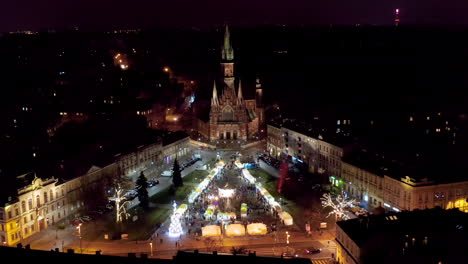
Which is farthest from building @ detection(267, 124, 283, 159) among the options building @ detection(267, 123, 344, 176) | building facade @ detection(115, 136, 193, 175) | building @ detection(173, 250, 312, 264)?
building @ detection(173, 250, 312, 264)

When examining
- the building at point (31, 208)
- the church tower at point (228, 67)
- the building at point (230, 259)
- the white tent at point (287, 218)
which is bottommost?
the white tent at point (287, 218)

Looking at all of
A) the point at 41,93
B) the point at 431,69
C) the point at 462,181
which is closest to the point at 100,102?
the point at 41,93

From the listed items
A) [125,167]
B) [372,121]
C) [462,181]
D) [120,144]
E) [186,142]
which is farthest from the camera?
[372,121]

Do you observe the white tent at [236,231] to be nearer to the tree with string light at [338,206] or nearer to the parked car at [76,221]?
the tree with string light at [338,206]

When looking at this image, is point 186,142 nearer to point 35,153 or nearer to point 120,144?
point 120,144

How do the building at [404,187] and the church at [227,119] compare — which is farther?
the church at [227,119]

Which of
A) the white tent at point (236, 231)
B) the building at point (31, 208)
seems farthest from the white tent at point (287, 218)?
the building at point (31, 208)

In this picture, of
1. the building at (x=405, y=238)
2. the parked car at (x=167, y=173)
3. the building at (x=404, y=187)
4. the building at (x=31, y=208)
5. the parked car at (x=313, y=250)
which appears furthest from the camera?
the parked car at (x=167, y=173)
